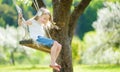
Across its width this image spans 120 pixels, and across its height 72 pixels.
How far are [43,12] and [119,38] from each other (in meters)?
22.7

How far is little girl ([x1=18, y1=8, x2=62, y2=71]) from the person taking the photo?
823 cm

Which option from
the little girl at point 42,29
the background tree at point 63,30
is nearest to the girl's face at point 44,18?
the little girl at point 42,29

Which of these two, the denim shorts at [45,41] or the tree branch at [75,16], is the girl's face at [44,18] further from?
the tree branch at [75,16]

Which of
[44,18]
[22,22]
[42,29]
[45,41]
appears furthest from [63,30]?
[45,41]

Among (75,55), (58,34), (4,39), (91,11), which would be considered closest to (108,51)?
(4,39)

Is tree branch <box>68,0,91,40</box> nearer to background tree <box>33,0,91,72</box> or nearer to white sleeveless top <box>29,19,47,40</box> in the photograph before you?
background tree <box>33,0,91,72</box>

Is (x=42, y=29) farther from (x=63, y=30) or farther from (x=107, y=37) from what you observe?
(x=107, y=37)

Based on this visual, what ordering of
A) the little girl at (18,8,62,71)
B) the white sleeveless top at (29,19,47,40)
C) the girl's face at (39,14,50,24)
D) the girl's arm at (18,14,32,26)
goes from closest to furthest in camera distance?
the little girl at (18,8,62,71), the girl's arm at (18,14,32,26), the girl's face at (39,14,50,24), the white sleeveless top at (29,19,47,40)

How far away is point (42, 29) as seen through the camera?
8859 millimetres

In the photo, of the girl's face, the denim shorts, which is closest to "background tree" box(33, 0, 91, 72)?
the girl's face

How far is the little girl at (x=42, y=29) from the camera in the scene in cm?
823

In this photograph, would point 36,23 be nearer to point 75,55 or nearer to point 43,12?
point 43,12

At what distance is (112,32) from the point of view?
30.6m

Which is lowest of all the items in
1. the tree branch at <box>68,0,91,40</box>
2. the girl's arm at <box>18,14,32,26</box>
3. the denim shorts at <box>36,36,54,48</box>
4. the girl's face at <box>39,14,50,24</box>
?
the denim shorts at <box>36,36,54,48</box>
